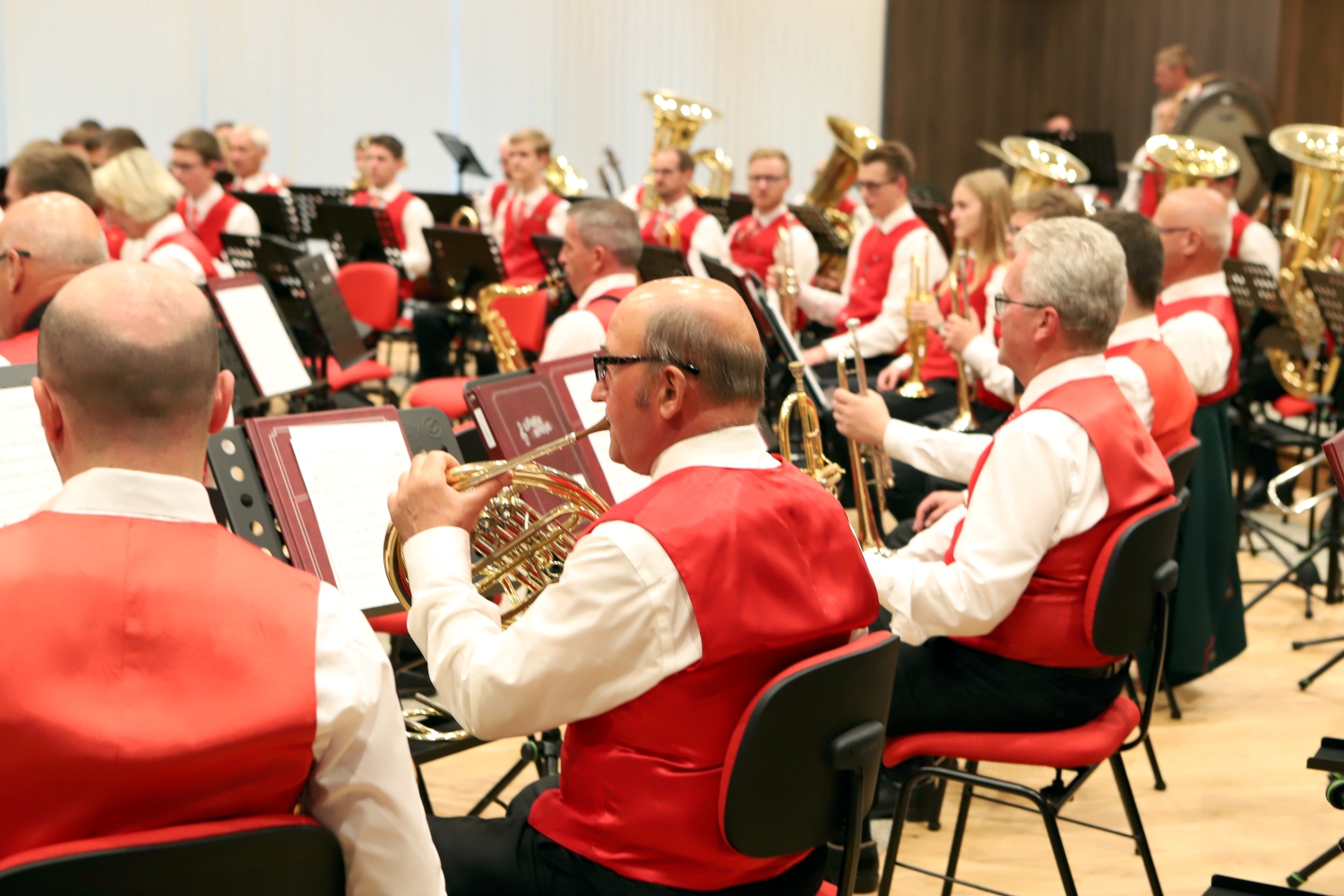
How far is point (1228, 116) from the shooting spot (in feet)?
32.0

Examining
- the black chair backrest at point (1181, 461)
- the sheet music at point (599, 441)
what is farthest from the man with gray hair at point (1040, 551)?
the sheet music at point (599, 441)

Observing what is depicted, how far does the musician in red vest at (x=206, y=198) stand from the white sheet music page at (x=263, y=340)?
2.98m

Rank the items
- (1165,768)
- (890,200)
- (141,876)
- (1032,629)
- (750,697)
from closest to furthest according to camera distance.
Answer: (141,876), (750,697), (1032,629), (1165,768), (890,200)

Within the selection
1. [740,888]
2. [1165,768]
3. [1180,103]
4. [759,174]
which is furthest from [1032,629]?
[1180,103]

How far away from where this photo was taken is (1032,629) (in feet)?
8.16

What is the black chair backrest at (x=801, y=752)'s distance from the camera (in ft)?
5.28

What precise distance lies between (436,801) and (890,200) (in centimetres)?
381

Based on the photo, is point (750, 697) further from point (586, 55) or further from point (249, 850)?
point (586, 55)

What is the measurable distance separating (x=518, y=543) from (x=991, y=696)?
991 millimetres

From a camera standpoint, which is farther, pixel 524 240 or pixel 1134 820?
pixel 524 240

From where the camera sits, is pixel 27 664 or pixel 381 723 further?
pixel 381 723

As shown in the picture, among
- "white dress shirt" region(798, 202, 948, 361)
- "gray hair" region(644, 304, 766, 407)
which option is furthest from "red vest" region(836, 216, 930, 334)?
"gray hair" region(644, 304, 766, 407)

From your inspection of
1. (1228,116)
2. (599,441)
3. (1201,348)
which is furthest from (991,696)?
(1228,116)

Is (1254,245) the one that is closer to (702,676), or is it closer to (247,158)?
(702,676)
